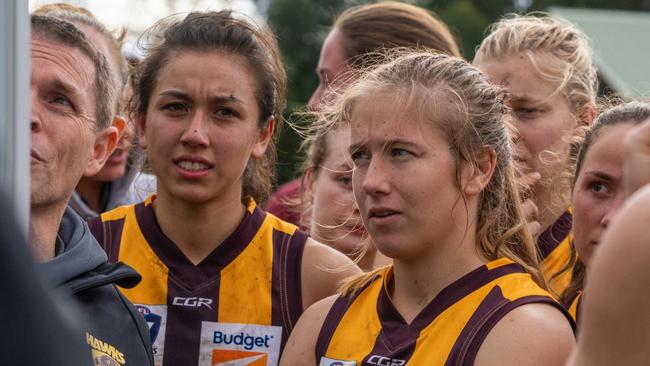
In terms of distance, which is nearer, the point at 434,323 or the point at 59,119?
the point at 434,323

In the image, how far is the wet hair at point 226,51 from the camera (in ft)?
12.7

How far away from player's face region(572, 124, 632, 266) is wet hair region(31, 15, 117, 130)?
149 centimetres

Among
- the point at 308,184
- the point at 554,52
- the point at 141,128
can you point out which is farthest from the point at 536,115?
the point at 141,128

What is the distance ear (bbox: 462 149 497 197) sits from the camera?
10.2 feet

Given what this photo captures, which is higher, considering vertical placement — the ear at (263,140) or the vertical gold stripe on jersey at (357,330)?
the ear at (263,140)

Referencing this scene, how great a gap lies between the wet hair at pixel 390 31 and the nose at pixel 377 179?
1.76 metres

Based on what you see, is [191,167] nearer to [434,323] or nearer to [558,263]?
[434,323]

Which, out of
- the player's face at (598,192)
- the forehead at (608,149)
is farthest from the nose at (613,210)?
the forehead at (608,149)

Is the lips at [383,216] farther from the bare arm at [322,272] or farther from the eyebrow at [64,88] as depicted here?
the eyebrow at [64,88]

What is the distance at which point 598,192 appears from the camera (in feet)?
10.7

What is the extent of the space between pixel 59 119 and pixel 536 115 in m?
2.03

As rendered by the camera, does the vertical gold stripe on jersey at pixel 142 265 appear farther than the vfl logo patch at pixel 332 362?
Yes

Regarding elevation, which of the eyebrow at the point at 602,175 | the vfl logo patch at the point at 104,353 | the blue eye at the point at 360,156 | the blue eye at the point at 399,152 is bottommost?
the vfl logo patch at the point at 104,353

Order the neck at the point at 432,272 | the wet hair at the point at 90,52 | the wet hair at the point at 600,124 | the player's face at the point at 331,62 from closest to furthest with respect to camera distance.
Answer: the neck at the point at 432,272, the wet hair at the point at 90,52, the wet hair at the point at 600,124, the player's face at the point at 331,62
